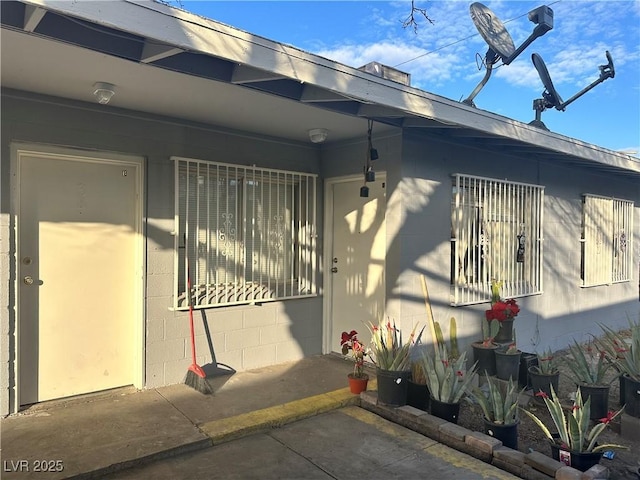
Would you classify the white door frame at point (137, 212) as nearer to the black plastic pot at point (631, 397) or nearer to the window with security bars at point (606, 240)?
the black plastic pot at point (631, 397)

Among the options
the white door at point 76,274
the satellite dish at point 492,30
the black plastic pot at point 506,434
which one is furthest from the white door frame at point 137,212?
the satellite dish at point 492,30

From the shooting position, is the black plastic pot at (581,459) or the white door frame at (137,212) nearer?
the black plastic pot at (581,459)

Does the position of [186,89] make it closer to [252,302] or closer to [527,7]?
[252,302]

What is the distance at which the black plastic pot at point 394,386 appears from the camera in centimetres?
376

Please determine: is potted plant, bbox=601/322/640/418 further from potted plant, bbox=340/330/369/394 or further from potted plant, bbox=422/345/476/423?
potted plant, bbox=340/330/369/394

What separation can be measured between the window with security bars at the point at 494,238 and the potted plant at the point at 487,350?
39 cm

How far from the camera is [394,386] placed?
376 centimetres

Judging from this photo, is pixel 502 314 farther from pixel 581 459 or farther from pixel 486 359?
pixel 581 459

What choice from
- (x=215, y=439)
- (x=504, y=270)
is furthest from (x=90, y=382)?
(x=504, y=270)

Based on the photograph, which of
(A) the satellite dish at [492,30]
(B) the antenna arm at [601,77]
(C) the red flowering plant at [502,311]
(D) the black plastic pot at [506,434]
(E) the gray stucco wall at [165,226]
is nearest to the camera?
(D) the black plastic pot at [506,434]

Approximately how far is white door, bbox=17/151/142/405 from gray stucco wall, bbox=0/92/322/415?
0.42 ft

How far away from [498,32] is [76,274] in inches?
215

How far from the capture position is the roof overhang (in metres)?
2.40

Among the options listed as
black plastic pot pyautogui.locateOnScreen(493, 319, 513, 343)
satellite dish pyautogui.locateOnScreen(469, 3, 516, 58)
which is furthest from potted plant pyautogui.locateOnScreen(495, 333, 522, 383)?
satellite dish pyautogui.locateOnScreen(469, 3, 516, 58)
